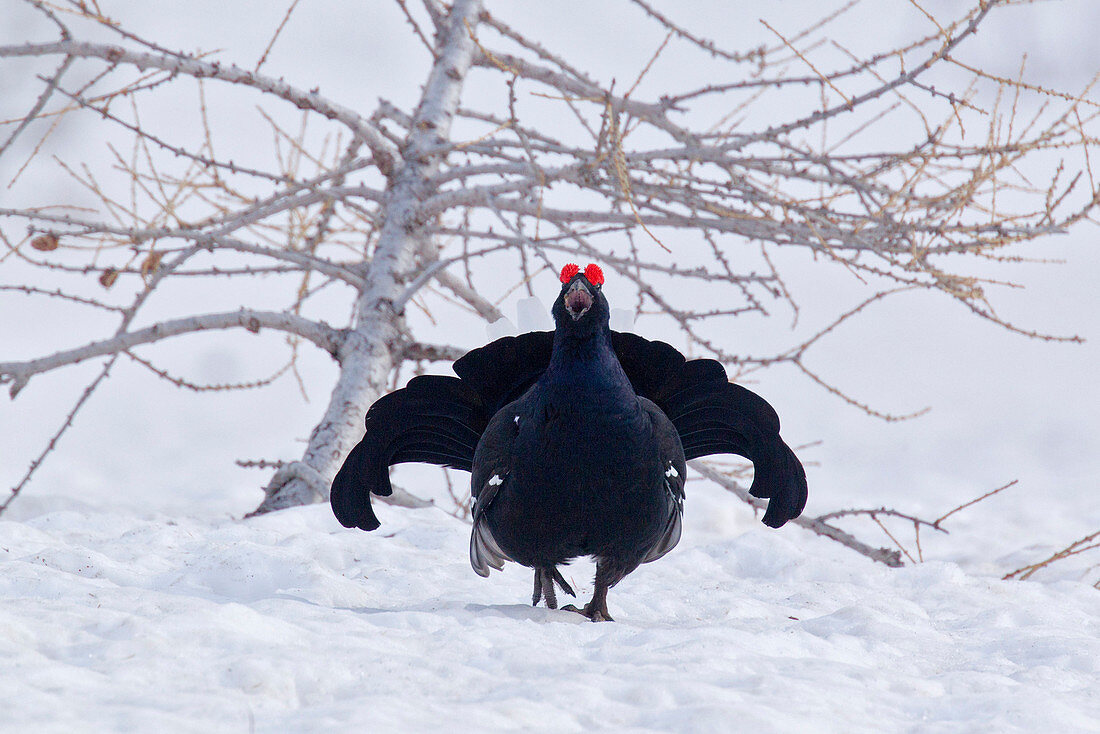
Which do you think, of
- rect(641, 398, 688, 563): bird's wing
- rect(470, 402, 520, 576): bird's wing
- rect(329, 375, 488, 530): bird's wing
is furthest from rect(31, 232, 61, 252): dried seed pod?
rect(641, 398, 688, 563): bird's wing

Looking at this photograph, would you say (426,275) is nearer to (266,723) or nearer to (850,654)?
(850,654)

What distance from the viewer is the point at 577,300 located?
285 centimetres

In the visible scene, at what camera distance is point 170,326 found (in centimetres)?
489

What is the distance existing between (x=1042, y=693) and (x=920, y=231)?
2560 millimetres

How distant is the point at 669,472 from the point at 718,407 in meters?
0.58

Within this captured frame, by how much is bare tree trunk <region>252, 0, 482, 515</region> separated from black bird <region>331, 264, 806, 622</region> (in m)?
1.35

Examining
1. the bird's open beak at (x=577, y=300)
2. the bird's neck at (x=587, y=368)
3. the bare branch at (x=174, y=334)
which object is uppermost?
the bare branch at (x=174, y=334)

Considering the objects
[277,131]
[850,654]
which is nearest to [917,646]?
[850,654]

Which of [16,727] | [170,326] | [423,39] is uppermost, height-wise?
[423,39]

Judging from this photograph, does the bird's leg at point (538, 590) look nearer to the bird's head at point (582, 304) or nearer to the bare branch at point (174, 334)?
the bird's head at point (582, 304)

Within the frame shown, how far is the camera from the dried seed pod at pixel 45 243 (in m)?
4.68

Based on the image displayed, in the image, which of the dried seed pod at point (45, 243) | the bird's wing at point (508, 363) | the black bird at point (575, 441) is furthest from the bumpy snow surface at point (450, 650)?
the dried seed pod at point (45, 243)

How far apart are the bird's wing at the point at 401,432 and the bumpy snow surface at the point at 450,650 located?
0.32 meters

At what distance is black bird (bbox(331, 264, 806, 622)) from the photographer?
2807 millimetres
